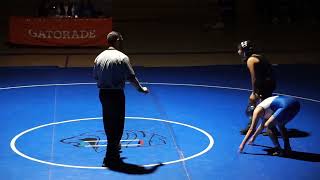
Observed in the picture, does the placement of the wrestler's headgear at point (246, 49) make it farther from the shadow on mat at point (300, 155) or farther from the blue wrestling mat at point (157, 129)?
the shadow on mat at point (300, 155)

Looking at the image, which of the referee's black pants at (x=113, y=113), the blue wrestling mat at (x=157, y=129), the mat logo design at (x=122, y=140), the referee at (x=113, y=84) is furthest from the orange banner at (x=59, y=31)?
the referee's black pants at (x=113, y=113)

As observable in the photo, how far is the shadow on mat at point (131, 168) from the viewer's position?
26.6ft

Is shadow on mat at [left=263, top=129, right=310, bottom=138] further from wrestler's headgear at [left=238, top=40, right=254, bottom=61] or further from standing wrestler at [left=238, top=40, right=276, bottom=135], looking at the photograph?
wrestler's headgear at [left=238, top=40, right=254, bottom=61]

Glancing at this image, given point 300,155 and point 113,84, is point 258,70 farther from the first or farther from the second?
point 113,84

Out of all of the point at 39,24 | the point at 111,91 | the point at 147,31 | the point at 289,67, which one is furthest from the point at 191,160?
the point at 147,31

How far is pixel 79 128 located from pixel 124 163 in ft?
6.57

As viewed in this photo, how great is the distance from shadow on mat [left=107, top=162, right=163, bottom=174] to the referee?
87 mm

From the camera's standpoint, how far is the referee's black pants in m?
8.16

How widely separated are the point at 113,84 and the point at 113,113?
16.2 inches

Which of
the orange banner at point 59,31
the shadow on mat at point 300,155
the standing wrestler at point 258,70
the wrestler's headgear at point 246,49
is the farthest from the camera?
the orange banner at point 59,31

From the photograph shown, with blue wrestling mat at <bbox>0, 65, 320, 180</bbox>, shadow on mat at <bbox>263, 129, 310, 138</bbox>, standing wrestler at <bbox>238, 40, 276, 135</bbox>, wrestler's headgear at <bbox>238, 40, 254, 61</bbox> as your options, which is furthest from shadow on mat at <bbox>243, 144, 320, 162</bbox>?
wrestler's headgear at <bbox>238, 40, 254, 61</bbox>

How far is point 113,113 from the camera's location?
8164 mm

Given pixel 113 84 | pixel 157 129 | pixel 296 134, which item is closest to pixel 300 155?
pixel 296 134

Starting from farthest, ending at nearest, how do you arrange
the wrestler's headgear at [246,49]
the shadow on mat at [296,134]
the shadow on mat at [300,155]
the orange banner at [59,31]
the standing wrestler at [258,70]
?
the orange banner at [59,31]
the shadow on mat at [296,134]
the wrestler's headgear at [246,49]
the standing wrestler at [258,70]
the shadow on mat at [300,155]
